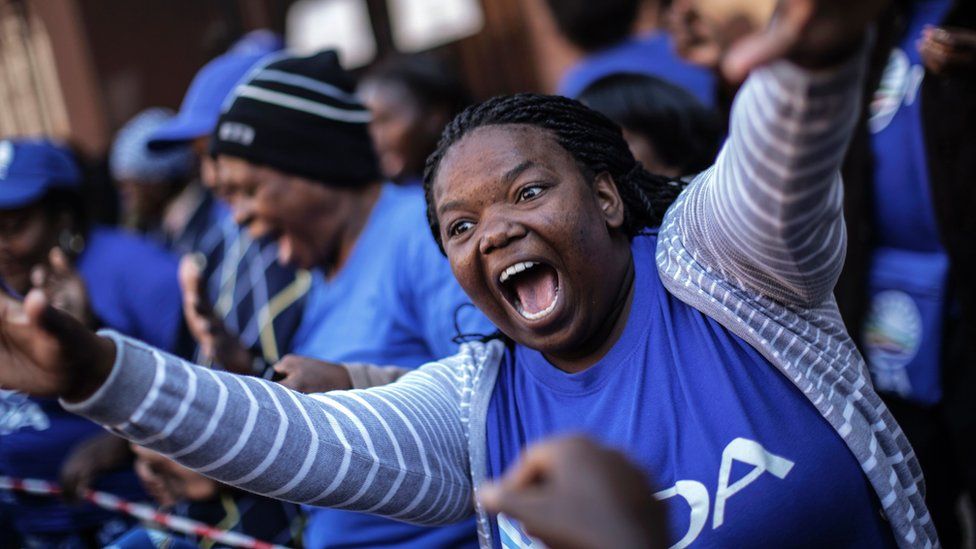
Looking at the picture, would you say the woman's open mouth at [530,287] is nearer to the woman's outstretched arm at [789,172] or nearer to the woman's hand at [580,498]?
the woman's outstretched arm at [789,172]

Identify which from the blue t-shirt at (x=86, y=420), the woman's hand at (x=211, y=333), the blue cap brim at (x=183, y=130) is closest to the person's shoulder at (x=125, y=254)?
the blue t-shirt at (x=86, y=420)

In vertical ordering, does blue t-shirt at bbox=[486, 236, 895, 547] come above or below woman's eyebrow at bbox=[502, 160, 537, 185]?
below

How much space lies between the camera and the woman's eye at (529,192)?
187 cm

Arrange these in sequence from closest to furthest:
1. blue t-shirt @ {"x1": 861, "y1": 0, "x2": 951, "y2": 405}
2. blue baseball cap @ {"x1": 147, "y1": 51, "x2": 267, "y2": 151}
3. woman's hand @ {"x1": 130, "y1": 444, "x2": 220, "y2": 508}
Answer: blue t-shirt @ {"x1": 861, "y1": 0, "x2": 951, "y2": 405} < woman's hand @ {"x1": 130, "y1": 444, "x2": 220, "y2": 508} < blue baseball cap @ {"x1": 147, "y1": 51, "x2": 267, "y2": 151}

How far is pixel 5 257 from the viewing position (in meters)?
3.77

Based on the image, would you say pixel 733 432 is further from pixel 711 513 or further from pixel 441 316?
pixel 441 316

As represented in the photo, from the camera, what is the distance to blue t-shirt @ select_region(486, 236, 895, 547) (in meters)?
1.72

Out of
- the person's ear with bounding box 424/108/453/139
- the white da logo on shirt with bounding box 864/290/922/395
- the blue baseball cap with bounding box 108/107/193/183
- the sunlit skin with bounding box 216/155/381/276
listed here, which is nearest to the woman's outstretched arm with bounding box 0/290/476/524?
the sunlit skin with bounding box 216/155/381/276

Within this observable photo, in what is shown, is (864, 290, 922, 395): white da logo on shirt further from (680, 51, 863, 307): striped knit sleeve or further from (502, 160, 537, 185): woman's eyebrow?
(502, 160, 537, 185): woman's eyebrow

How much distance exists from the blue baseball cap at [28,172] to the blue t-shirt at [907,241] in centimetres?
293

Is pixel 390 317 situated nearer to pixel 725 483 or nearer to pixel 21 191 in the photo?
pixel 725 483

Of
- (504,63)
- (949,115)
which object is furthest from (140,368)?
(504,63)

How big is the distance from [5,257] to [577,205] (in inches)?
108

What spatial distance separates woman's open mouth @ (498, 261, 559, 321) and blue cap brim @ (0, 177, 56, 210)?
2.53m
